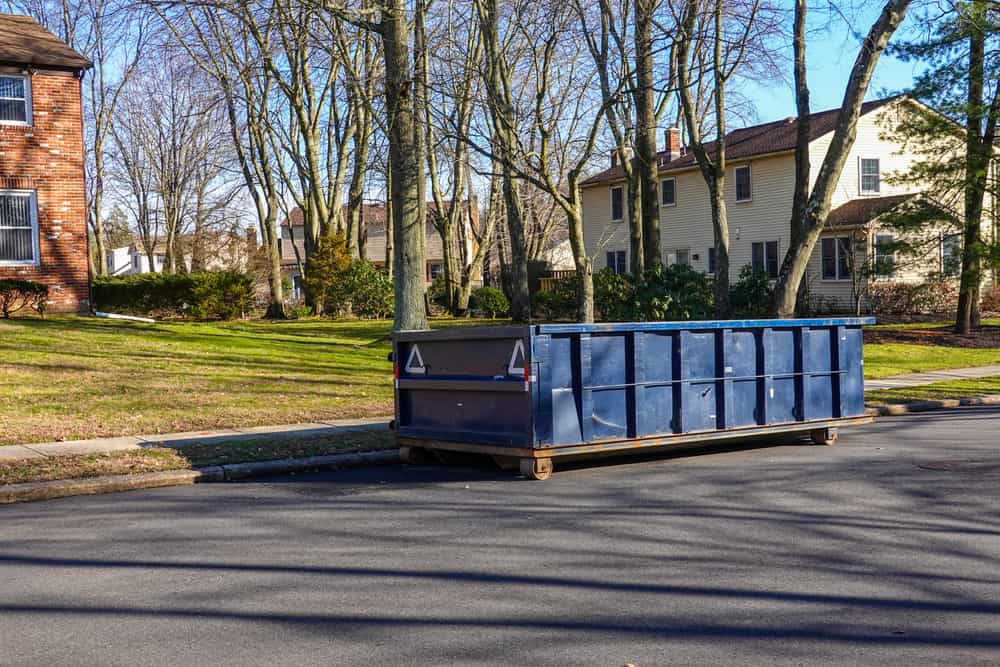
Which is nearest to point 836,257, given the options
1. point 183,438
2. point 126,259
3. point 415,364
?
point 415,364

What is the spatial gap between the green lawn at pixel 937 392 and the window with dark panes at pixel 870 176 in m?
22.8

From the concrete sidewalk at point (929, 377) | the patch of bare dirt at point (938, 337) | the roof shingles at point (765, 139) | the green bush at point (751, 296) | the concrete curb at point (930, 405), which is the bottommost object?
the concrete curb at point (930, 405)

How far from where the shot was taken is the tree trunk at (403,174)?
19.1 meters

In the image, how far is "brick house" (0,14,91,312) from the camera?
83.0 ft

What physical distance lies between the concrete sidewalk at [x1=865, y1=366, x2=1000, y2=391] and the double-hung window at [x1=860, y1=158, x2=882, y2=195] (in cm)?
1978

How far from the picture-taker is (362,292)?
1505 inches

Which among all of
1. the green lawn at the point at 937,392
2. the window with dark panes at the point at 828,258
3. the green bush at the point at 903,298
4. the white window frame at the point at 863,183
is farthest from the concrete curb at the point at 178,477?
the white window frame at the point at 863,183

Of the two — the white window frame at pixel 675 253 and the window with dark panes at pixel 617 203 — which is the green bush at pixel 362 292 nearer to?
the white window frame at pixel 675 253

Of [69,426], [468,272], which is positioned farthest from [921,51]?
[69,426]

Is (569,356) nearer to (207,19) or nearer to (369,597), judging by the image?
(369,597)

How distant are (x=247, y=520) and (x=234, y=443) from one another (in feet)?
12.3

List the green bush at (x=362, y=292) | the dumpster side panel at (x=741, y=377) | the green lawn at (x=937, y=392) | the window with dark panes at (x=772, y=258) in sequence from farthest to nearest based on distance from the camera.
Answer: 1. the window with dark panes at (x=772, y=258)
2. the green bush at (x=362, y=292)
3. the green lawn at (x=937, y=392)
4. the dumpster side panel at (x=741, y=377)

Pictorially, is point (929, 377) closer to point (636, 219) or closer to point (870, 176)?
point (636, 219)

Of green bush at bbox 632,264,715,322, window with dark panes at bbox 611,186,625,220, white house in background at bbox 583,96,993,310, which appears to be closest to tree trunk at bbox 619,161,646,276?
green bush at bbox 632,264,715,322
